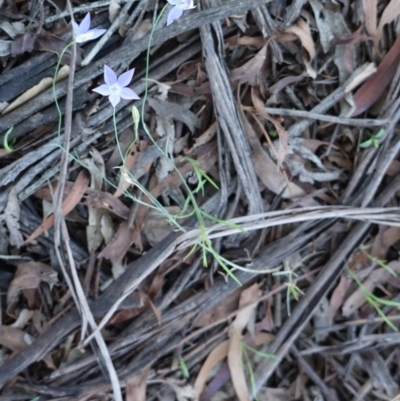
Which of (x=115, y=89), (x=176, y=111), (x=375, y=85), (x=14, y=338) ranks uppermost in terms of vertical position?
(x=115, y=89)

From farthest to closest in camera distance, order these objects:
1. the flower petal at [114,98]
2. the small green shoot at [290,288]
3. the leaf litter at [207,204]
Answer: the small green shoot at [290,288], the leaf litter at [207,204], the flower petal at [114,98]

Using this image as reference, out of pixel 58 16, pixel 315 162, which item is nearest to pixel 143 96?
pixel 58 16

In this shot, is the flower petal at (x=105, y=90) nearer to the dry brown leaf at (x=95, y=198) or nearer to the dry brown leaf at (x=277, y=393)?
the dry brown leaf at (x=95, y=198)

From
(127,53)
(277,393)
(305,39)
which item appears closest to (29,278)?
(127,53)

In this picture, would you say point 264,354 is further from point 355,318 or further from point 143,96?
point 143,96

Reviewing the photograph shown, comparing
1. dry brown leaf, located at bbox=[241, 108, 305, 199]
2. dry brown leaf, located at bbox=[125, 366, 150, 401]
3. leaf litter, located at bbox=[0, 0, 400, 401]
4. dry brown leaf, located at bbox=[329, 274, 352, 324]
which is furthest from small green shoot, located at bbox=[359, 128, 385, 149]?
dry brown leaf, located at bbox=[125, 366, 150, 401]

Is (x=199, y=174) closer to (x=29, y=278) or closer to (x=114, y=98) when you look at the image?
(x=114, y=98)

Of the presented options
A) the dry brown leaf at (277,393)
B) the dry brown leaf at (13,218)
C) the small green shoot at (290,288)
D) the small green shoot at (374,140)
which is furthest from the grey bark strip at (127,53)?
the dry brown leaf at (277,393)
